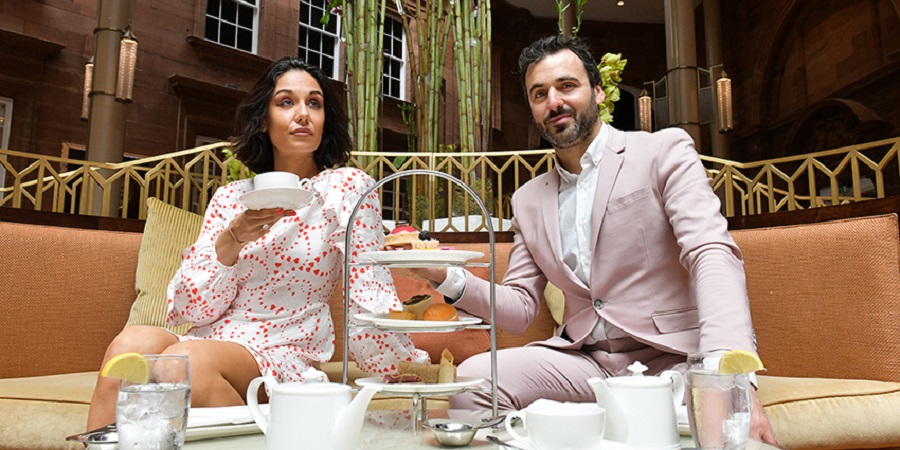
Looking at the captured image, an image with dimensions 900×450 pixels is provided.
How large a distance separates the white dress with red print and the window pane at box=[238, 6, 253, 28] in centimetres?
719

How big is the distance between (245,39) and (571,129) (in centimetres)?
753

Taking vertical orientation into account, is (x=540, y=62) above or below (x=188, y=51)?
below

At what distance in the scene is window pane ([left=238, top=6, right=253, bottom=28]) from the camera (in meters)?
8.17

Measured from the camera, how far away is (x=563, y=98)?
165cm

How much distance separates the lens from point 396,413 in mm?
1192

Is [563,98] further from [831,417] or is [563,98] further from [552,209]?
[831,417]

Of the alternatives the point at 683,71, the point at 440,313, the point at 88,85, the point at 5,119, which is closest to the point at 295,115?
the point at 440,313

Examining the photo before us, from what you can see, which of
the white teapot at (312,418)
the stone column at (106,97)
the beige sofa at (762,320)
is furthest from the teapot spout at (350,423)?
the stone column at (106,97)

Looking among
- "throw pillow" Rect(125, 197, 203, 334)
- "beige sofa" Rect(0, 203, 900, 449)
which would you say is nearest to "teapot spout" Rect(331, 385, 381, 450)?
"beige sofa" Rect(0, 203, 900, 449)

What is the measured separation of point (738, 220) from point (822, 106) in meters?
7.09

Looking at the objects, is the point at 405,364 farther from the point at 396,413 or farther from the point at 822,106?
the point at 822,106

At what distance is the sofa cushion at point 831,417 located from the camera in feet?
4.92

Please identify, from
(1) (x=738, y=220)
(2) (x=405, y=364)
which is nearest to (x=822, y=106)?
(1) (x=738, y=220)

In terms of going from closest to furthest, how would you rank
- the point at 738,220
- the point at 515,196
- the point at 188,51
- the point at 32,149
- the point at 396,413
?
1. the point at 396,413
2. the point at 515,196
3. the point at 738,220
4. the point at 32,149
5. the point at 188,51
